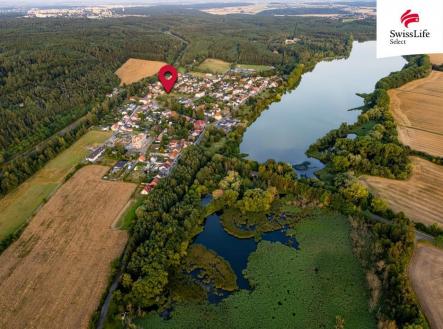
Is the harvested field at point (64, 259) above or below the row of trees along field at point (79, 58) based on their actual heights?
below

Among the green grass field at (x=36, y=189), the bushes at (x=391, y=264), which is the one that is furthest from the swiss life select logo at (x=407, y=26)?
the green grass field at (x=36, y=189)

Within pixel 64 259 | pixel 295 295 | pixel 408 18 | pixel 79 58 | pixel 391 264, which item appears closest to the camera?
pixel 295 295

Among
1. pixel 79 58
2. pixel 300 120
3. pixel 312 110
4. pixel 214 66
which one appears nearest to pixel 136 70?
pixel 79 58

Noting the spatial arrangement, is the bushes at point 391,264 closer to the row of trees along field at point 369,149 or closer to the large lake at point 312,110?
the row of trees along field at point 369,149

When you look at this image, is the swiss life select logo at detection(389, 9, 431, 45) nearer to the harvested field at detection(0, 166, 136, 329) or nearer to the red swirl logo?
the red swirl logo

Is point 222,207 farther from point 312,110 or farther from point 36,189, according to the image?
point 312,110

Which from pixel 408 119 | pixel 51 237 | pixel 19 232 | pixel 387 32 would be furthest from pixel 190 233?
pixel 408 119
